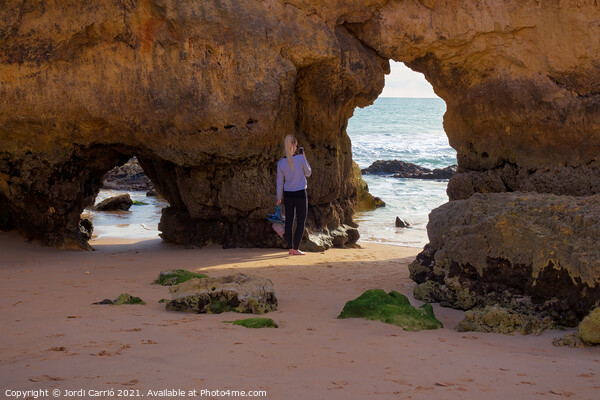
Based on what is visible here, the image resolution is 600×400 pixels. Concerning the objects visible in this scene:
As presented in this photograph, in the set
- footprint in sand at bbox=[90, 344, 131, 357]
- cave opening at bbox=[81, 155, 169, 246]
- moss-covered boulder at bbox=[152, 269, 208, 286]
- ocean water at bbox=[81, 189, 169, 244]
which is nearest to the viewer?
footprint in sand at bbox=[90, 344, 131, 357]

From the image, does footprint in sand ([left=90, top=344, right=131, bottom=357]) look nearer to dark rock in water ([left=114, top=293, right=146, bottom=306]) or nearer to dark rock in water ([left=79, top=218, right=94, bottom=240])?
dark rock in water ([left=114, top=293, right=146, bottom=306])

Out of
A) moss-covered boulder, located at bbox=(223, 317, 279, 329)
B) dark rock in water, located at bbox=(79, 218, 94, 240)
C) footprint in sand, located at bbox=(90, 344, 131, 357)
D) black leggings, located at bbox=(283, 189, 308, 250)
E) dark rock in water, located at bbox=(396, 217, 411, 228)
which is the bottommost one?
dark rock in water, located at bbox=(396, 217, 411, 228)

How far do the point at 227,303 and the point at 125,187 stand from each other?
19.6 meters

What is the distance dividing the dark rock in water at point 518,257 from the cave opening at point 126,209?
6091mm

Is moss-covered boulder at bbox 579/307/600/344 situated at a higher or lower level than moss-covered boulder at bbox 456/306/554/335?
higher

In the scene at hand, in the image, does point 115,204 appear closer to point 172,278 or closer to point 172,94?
point 172,94

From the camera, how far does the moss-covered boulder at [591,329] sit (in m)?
3.88

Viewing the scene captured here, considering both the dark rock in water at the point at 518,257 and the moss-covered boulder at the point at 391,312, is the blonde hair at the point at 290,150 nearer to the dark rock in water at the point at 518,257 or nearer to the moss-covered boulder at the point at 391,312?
the dark rock in water at the point at 518,257

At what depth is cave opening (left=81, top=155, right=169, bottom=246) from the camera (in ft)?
42.7

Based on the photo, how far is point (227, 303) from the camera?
15.9 ft

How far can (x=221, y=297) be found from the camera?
15.9ft

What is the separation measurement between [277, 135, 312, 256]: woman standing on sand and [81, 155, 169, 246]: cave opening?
3.01 m

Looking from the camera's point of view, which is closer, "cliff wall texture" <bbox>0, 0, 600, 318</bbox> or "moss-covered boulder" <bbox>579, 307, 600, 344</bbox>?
"moss-covered boulder" <bbox>579, 307, 600, 344</bbox>

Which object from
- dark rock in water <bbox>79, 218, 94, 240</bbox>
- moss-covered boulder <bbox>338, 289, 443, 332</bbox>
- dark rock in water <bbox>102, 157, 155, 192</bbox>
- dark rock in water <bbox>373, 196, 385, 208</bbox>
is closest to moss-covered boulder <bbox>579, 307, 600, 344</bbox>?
moss-covered boulder <bbox>338, 289, 443, 332</bbox>
